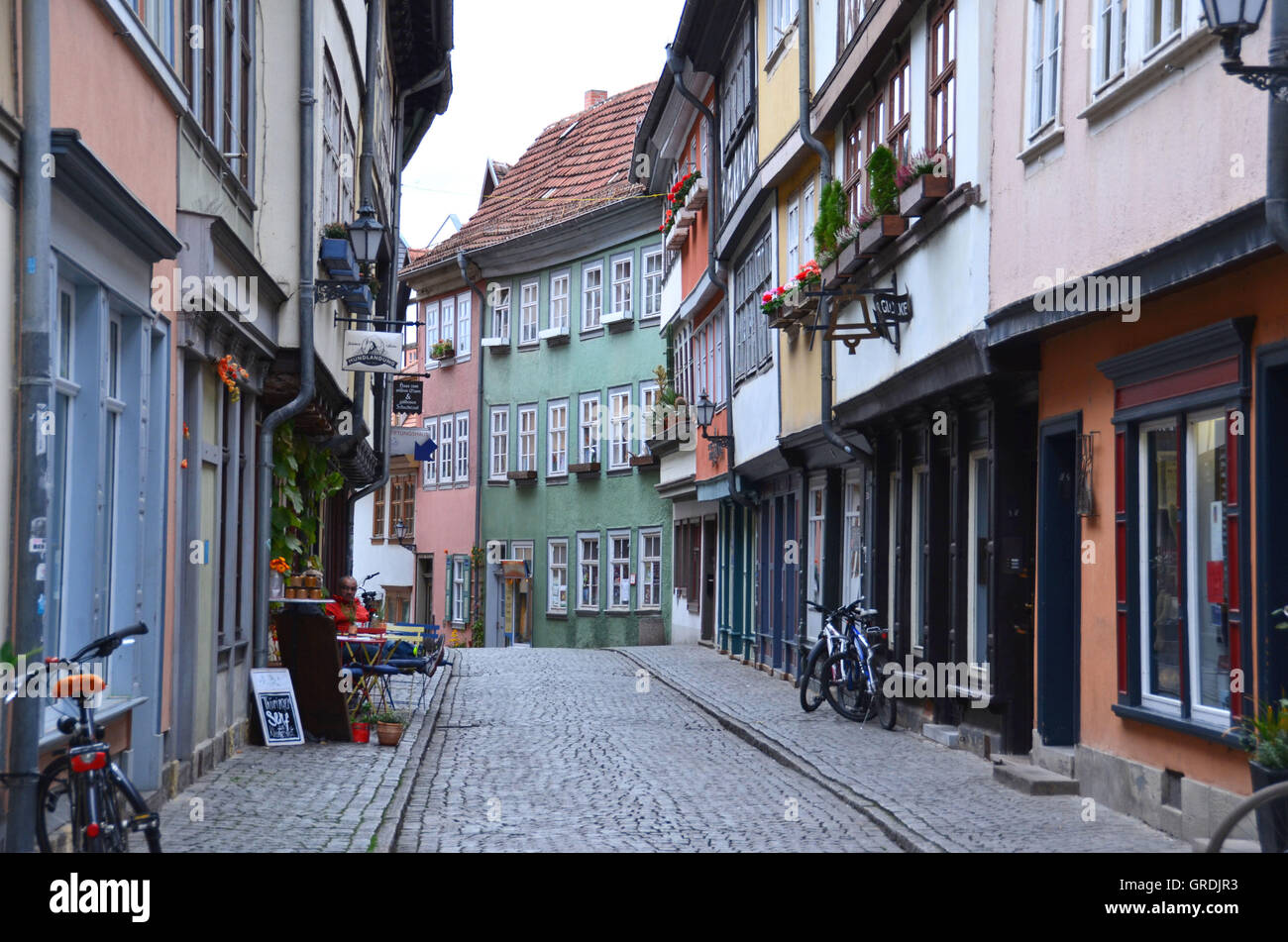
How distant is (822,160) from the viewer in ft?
58.4

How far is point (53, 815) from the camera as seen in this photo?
6.71 m

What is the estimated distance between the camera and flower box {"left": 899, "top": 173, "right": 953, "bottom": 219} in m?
A: 13.0

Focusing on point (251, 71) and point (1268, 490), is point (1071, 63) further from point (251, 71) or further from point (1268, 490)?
point (251, 71)

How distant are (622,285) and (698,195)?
9.32 m

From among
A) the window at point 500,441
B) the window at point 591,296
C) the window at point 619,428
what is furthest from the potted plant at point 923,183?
the window at point 500,441

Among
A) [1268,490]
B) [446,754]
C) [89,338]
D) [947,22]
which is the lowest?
[446,754]

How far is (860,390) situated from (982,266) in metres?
4.35

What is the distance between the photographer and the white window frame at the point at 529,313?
39.4m

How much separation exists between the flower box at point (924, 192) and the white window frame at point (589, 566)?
77.1ft

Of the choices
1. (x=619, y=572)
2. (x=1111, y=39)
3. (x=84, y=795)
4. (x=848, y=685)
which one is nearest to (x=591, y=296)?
(x=619, y=572)

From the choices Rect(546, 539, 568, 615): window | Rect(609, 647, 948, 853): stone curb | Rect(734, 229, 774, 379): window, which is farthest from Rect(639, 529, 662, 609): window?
Rect(609, 647, 948, 853): stone curb
